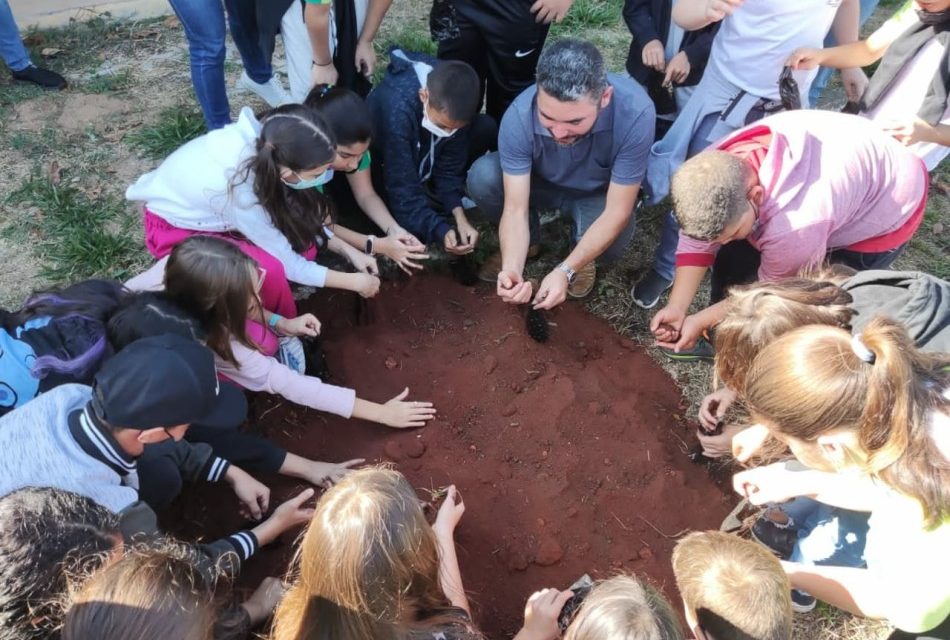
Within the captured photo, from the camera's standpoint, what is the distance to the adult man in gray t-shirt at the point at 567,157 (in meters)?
2.61

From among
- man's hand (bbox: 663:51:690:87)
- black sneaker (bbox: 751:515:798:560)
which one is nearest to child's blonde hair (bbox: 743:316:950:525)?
black sneaker (bbox: 751:515:798:560)

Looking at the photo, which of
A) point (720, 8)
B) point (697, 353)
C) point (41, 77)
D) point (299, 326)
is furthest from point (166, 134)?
point (697, 353)

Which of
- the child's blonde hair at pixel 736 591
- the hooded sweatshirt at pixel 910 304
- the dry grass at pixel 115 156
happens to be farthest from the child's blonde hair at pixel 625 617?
the dry grass at pixel 115 156

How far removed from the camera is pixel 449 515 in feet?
7.77

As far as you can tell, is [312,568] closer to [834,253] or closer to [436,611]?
[436,611]

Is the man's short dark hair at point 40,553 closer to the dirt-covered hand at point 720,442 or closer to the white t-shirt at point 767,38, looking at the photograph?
the dirt-covered hand at point 720,442

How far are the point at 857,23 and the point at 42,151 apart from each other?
4421mm

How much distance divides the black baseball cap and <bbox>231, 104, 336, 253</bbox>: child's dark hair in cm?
90

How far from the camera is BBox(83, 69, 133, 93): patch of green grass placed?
4.27m

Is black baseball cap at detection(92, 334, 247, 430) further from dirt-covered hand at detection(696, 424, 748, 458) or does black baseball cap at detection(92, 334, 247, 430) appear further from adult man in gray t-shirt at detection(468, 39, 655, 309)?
dirt-covered hand at detection(696, 424, 748, 458)

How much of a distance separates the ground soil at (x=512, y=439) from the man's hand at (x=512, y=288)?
1.09 feet

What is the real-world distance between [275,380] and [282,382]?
3 centimetres

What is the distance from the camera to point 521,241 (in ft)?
9.92

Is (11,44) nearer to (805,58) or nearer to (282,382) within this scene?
(282,382)
